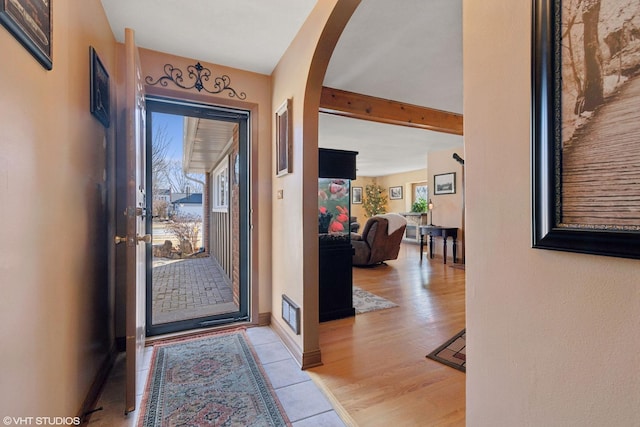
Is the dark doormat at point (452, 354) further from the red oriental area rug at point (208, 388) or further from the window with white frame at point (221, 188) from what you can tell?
the window with white frame at point (221, 188)

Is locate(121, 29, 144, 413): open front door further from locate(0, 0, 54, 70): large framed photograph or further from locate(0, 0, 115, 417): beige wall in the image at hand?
locate(0, 0, 54, 70): large framed photograph

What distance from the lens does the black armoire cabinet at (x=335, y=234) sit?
297cm

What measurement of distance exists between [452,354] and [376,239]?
3052mm

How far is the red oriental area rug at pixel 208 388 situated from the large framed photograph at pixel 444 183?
202 inches

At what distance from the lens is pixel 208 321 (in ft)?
8.97

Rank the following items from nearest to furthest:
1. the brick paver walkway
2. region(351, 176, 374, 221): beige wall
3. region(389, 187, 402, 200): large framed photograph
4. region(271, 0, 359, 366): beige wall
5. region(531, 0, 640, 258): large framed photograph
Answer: region(531, 0, 640, 258): large framed photograph < region(271, 0, 359, 366): beige wall < the brick paver walkway < region(389, 187, 402, 200): large framed photograph < region(351, 176, 374, 221): beige wall

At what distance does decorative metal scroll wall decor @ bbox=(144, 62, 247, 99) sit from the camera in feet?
8.05

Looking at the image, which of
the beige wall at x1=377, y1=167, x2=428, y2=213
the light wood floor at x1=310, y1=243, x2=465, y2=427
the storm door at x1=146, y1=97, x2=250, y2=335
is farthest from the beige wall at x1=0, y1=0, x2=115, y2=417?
the beige wall at x1=377, y1=167, x2=428, y2=213

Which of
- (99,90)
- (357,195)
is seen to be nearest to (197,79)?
(99,90)

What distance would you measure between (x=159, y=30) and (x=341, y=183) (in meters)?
2.04

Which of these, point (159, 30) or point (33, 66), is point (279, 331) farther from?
point (159, 30)

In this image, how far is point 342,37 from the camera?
7.40ft

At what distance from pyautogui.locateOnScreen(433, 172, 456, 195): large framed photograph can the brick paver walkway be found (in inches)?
185

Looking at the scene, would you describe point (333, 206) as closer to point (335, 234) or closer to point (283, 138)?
point (335, 234)
